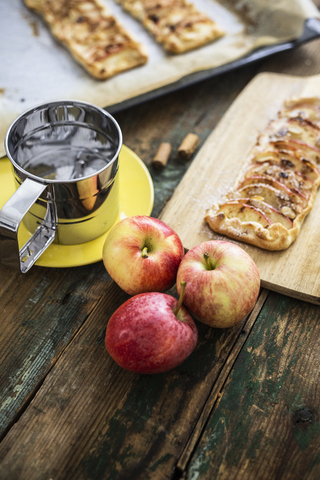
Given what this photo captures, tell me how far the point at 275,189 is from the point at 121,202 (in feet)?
1.69

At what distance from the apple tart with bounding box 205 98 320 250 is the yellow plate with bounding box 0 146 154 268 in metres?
0.23

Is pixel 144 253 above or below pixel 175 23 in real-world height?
below

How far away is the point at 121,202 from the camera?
1330mm

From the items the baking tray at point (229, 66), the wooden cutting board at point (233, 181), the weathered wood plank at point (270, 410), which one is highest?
the baking tray at point (229, 66)

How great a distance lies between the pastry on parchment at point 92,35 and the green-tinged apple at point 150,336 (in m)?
1.20

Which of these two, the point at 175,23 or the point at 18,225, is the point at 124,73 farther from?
the point at 18,225

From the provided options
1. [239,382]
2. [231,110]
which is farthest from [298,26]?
[239,382]

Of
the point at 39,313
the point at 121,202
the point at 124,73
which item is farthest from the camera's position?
the point at 124,73

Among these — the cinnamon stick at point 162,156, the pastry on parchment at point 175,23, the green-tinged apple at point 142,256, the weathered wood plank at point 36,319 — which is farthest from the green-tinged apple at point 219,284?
the pastry on parchment at point 175,23

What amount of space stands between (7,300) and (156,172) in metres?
0.71

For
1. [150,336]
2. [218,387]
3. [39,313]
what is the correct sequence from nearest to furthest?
1. [150,336]
2. [218,387]
3. [39,313]

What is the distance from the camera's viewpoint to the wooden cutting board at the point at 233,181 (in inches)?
46.4

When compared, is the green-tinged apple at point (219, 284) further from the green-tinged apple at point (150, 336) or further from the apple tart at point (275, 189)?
the apple tart at point (275, 189)

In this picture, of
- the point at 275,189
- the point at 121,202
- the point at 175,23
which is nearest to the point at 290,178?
the point at 275,189
